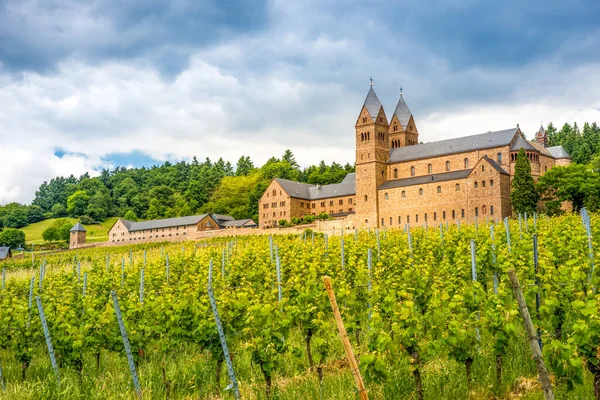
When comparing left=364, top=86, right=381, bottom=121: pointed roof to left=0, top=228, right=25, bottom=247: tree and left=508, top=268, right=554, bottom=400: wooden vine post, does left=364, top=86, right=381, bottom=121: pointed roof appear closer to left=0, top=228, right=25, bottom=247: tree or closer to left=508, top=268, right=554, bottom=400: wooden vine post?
left=508, top=268, right=554, bottom=400: wooden vine post

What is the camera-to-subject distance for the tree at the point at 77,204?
129875 millimetres

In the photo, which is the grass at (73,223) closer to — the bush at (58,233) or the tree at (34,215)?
the tree at (34,215)

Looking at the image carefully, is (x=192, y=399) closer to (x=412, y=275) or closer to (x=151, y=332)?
(x=151, y=332)

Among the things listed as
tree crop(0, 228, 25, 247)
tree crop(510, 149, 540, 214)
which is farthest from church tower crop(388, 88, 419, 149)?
tree crop(0, 228, 25, 247)

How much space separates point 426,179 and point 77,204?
317 ft

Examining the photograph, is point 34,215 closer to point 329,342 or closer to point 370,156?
point 370,156

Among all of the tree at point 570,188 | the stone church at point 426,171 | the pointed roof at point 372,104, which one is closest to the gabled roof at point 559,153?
the stone church at point 426,171

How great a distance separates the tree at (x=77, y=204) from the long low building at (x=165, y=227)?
44.1 meters

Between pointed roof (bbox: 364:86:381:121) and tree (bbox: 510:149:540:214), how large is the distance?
62.2 feet

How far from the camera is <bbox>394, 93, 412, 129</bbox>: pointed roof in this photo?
→ 71800 mm

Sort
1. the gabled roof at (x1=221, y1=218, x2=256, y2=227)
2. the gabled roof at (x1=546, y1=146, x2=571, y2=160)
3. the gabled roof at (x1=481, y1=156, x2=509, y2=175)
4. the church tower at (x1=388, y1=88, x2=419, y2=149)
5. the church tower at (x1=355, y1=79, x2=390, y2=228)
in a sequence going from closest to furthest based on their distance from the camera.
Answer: the gabled roof at (x1=481, y1=156, x2=509, y2=175)
the church tower at (x1=355, y1=79, x2=390, y2=228)
the gabled roof at (x1=546, y1=146, x2=571, y2=160)
the church tower at (x1=388, y1=88, x2=419, y2=149)
the gabled roof at (x1=221, y1=218, x2=256, y2=227)

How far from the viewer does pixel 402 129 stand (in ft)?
233

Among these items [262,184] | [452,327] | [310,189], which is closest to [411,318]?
[452,327]

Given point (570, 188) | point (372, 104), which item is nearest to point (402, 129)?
point (372, 104)
